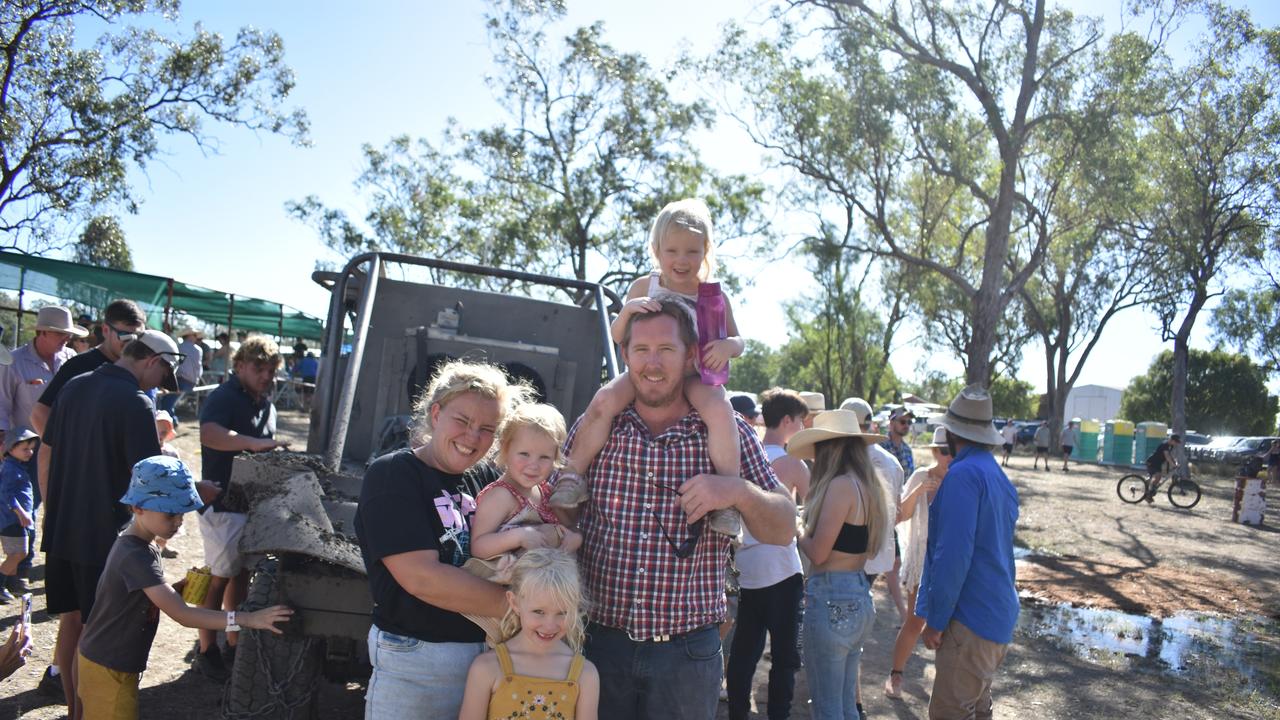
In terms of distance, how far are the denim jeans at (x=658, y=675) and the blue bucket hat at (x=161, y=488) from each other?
5.82ft

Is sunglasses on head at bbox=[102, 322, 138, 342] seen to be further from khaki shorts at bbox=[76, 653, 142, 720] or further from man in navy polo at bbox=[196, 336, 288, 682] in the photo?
khaki shorts at bbox=[76, 653, 142, 720]

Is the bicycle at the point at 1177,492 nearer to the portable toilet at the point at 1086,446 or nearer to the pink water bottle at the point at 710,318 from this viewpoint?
the pink water bottle at the point at 710,318

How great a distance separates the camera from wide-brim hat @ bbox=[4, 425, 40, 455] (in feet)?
19.2

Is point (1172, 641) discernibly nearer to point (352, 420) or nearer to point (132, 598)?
point (352, 420)

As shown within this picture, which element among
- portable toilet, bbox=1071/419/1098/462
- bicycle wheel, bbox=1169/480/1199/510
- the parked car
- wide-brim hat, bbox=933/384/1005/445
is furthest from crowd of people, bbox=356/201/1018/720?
portable toilet, bbox=1071/419/1098/462

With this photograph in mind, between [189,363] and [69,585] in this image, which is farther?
[189,363]

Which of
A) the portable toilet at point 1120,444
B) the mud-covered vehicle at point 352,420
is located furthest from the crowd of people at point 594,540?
the portable toilet at point 1120,444

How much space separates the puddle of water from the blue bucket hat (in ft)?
21.8

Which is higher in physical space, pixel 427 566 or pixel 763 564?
pixel 427 566

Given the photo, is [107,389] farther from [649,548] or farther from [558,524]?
[649,548]

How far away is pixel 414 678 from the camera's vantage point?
242 centimetres

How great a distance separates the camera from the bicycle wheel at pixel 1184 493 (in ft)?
63.4

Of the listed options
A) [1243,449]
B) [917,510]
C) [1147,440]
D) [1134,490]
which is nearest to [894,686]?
[917,510]

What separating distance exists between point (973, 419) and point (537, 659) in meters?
2.62
